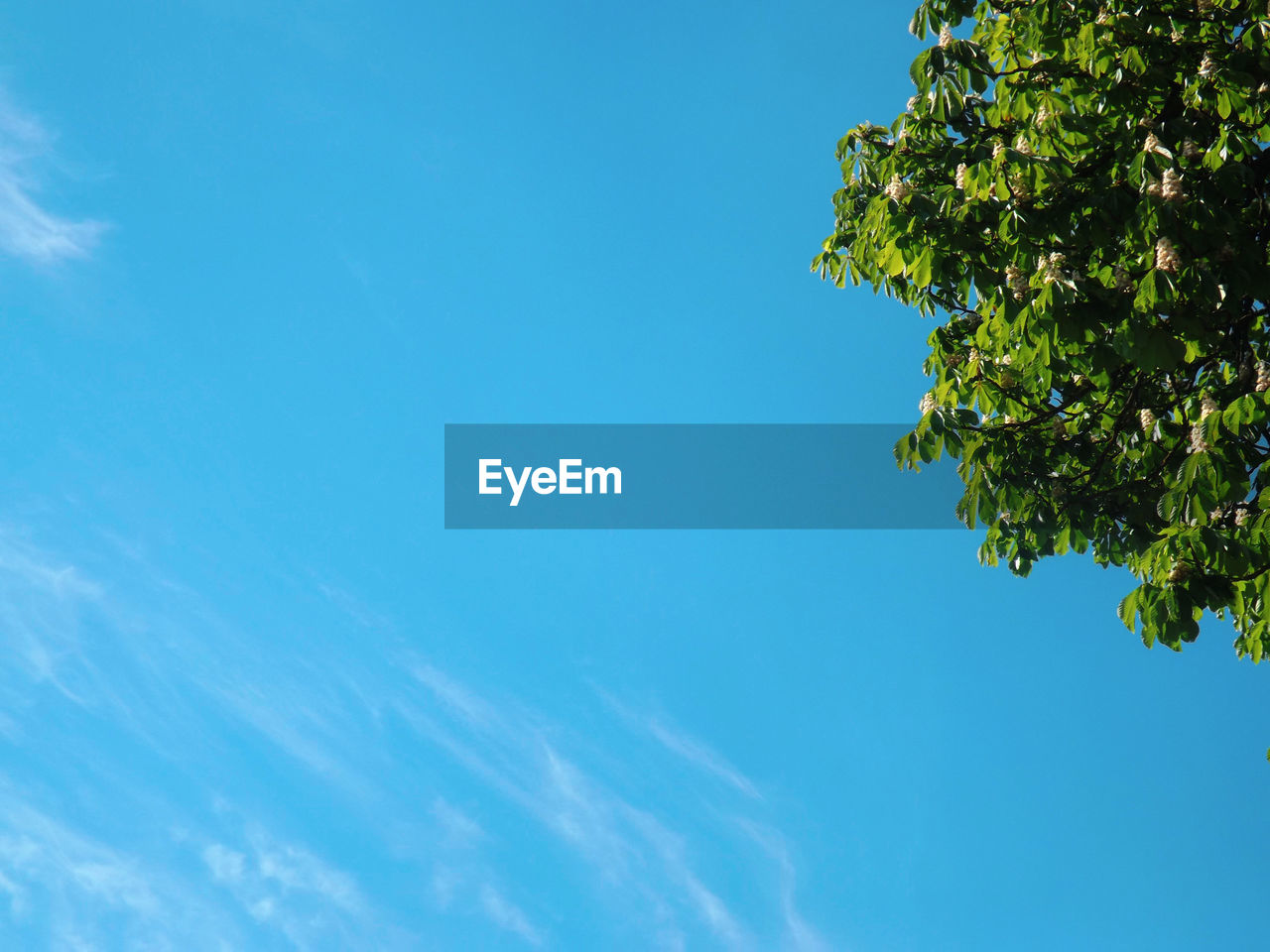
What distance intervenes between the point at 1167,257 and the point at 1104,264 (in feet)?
2.76

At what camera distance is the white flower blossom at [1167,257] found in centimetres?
716

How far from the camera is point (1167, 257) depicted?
7.17 m

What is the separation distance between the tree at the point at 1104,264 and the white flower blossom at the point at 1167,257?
0.06ft

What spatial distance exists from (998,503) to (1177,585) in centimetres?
218

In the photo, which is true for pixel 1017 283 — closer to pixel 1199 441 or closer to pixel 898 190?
pixel 898 190

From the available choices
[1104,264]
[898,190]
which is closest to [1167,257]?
[1104,264]

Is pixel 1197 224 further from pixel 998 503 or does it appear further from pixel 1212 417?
pixel 998 503

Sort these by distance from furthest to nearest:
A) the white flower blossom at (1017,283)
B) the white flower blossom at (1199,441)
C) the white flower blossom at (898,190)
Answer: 1. the white flower blossom at (898,190)
2. the white flower blossom at (1017,283)
3. the white flower blossom at (1199,441)

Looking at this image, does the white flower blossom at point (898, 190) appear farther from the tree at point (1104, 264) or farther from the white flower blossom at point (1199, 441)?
the white flower blossom at point (1199, 441)

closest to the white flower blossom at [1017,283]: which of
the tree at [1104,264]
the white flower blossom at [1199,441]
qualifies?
the tree at [1104,264]

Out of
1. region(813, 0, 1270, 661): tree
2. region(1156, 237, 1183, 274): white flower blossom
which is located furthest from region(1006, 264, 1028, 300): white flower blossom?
region(1156, 237, 1183, 274): white flower blossom

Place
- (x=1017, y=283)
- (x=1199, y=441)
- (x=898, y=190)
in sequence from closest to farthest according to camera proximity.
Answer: (x=1199, y=441) → (x=1017, y=283) → (x=898, y=190)

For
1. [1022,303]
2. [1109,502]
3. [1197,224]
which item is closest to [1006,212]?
[1022,303]

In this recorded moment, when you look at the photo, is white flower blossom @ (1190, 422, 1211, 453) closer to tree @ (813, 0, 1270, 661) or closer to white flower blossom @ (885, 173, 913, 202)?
tree @ (813, 0, 1270, 661)
